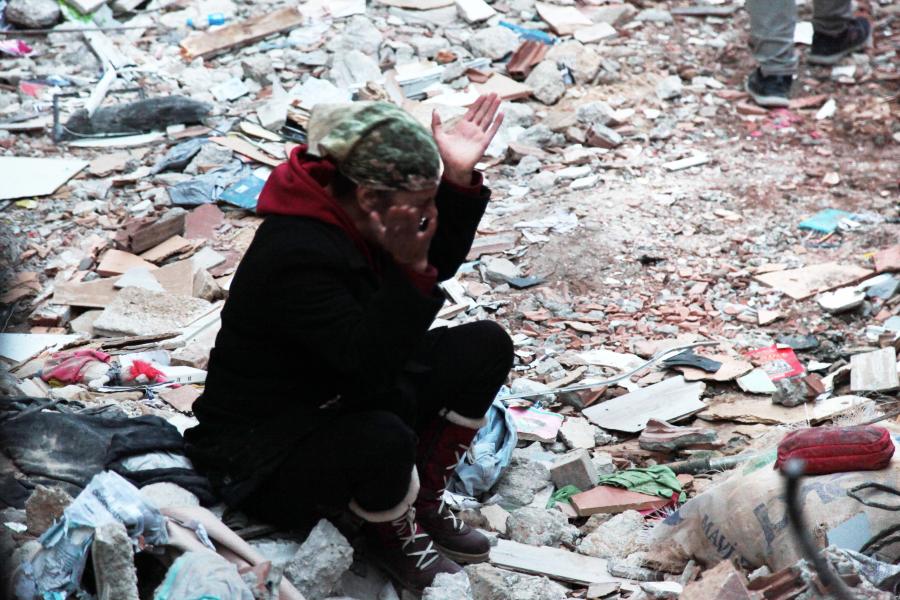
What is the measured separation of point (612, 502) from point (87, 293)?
3359 mm

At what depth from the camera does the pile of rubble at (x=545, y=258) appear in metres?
3.28

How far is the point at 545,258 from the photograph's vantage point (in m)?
6.29

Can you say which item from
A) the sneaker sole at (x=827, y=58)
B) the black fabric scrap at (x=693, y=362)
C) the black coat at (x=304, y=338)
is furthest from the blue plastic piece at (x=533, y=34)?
the black coat at (x=304, y=338)

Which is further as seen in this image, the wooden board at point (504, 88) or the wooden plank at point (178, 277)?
the wooden board at point (504, 88)

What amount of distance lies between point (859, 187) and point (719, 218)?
111 cm

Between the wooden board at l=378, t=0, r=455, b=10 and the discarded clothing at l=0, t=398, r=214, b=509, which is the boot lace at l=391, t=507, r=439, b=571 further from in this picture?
the wooden board at l=378, t=0, r=455, b=10

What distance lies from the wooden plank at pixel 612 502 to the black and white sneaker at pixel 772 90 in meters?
5.27

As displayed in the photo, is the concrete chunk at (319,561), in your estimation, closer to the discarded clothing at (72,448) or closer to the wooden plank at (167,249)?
the discarded clothing at (72,448)

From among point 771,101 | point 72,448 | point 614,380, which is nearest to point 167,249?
point 614,380

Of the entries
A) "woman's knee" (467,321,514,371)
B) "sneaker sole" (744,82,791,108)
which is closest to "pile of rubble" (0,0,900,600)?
"sneaker sole" (744,82,791,108)

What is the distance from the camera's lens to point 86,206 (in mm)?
7098

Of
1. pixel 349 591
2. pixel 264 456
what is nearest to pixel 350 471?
pixel 264 456

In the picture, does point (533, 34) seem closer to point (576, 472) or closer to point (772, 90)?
point (772, 90)

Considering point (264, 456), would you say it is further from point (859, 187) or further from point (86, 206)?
point (859, 187)
